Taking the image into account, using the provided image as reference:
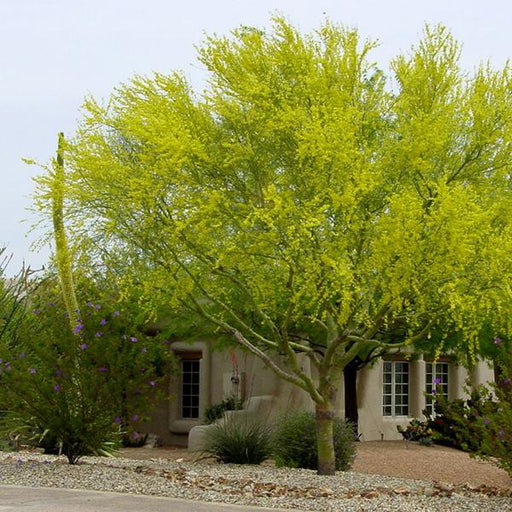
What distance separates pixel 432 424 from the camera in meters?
24.3

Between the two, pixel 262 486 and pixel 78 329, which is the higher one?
pixel 78 329

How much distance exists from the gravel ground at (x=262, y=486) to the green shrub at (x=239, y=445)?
1.43m

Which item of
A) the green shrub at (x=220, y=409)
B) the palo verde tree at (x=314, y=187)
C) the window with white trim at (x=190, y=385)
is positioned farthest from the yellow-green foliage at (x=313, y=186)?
the window with white trim at (x=190, y=385)

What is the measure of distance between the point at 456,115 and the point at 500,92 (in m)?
0.70

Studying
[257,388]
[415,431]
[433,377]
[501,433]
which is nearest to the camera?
[501,433]

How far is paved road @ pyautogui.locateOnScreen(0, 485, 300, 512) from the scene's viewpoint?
1041 cm

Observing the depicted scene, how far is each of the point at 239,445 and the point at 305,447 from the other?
106cm

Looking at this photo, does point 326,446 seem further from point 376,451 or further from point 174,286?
point 376,451

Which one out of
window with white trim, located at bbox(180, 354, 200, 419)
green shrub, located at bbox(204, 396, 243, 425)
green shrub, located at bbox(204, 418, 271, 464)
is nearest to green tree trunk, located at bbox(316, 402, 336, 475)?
green shrub, located at bbox(204, 418, 271, 464)

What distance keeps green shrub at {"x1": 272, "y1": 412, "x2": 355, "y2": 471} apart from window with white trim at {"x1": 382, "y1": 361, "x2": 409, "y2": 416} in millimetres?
9348

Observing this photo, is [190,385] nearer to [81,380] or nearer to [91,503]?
[81,380]

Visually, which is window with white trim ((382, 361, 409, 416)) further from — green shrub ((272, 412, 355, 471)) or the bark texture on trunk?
green shrub ((272, 412, 355, 471))

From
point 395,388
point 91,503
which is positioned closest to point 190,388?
point 395,388

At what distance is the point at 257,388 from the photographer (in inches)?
912
